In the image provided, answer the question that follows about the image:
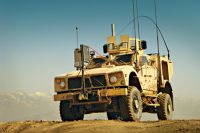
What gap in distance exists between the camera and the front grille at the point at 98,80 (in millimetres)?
12570

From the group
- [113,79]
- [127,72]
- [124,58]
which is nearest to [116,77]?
[113,79]

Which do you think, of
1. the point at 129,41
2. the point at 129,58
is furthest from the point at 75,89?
the point at 129,41

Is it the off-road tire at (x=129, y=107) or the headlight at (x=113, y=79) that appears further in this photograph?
the headlight at (x=113, y=79)

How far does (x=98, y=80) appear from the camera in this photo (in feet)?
41.5

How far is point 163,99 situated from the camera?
49.1 ft

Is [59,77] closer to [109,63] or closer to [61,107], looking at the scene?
[61,107]

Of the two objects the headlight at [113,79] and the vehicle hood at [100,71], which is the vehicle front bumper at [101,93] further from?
the vehicle hood at [100,71]

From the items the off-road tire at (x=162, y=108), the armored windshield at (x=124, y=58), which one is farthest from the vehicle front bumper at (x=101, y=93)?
the off-road tire at (x=162, y=108)

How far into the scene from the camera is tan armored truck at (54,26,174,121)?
40.1 ft

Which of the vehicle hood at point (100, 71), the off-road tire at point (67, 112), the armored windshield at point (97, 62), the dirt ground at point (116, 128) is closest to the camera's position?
the dirt ground at point (116, 128)

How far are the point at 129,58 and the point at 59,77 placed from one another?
2.85 meters

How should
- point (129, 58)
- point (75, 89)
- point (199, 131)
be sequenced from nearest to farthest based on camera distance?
point (199, 131) < point (75, 89) < point (129, 58)

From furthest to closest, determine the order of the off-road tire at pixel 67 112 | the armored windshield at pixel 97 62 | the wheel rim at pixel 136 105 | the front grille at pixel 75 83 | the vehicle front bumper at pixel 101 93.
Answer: the armored windshield at pixel 97 62 → the off-road tire at pixel 67 112 → the front grille at pixel 75 83 → the wheel rim at pixel 136 105 → the vehicle front bumper at pixel 101 93

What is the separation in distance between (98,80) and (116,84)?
696mm
